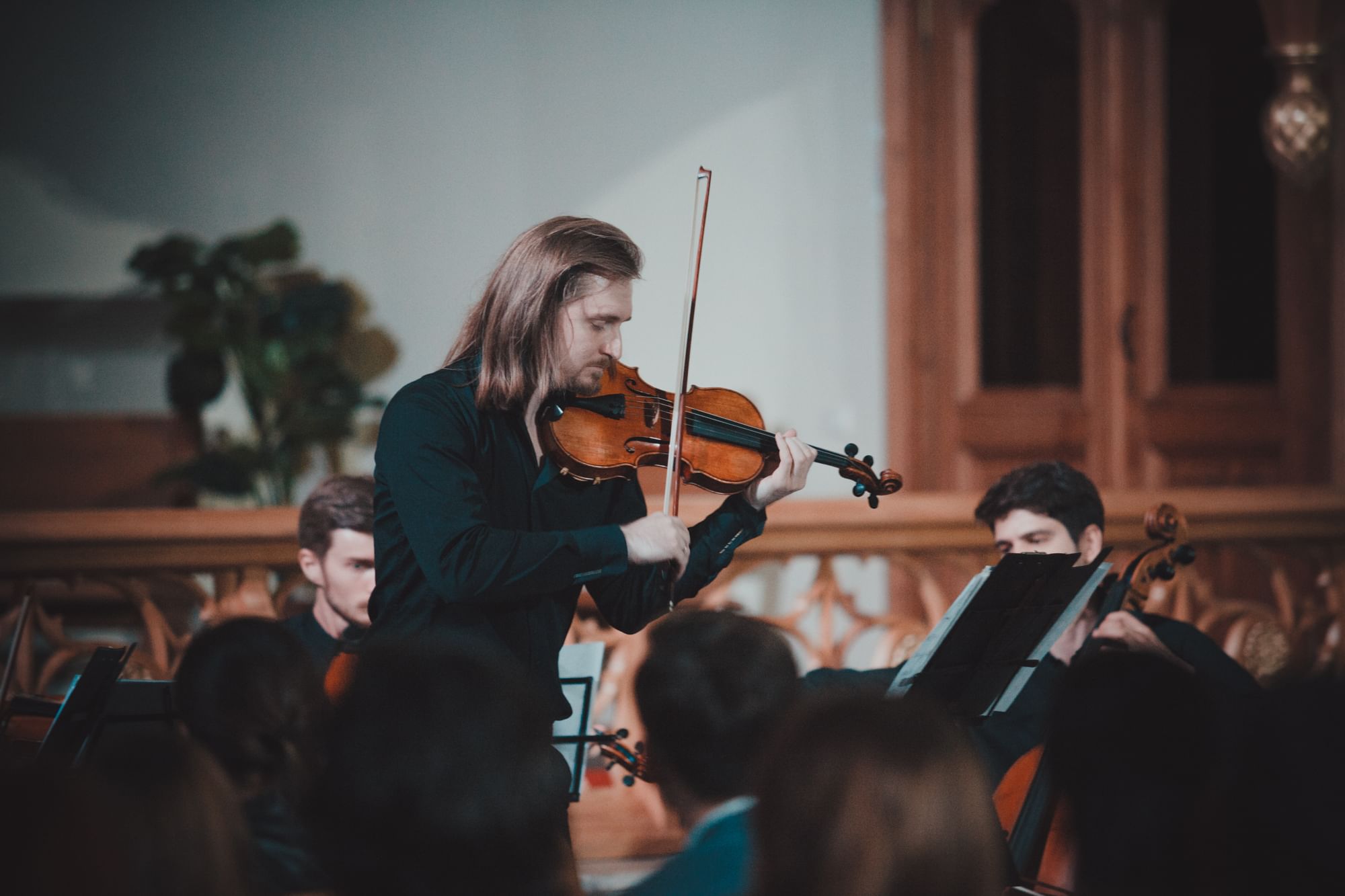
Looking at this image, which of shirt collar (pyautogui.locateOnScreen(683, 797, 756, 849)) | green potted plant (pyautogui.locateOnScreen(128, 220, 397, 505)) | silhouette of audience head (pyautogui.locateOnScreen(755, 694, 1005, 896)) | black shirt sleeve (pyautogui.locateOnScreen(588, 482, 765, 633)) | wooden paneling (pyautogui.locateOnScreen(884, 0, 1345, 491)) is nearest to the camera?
silhouette of audience head (pyautogui.locateOnScreen(755, 694, 1005, 896))

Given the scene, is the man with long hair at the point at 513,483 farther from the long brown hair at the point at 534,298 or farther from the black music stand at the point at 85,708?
the black music stand at the point at 85,708

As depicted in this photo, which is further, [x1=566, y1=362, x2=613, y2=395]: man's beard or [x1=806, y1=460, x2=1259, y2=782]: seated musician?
[x1=806, y1=460, x2=1259, y2=782]: seated musician

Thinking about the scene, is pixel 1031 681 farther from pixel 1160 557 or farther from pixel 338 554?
pixel 338 554

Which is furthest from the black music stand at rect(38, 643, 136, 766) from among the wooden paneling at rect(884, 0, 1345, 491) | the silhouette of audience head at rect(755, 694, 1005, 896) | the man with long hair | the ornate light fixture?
the ornate light fixture

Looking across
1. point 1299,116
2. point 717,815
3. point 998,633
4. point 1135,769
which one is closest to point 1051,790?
point 1135,769

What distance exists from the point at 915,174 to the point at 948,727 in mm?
4699

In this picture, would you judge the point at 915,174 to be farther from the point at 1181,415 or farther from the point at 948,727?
the point at 948,727

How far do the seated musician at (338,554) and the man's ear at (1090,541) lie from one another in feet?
5.06

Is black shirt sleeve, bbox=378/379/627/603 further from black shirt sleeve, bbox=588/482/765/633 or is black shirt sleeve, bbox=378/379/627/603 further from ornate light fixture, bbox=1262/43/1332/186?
ornate light fixture, bbox=1262/43/1332/186

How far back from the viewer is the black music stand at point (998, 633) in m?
2.32

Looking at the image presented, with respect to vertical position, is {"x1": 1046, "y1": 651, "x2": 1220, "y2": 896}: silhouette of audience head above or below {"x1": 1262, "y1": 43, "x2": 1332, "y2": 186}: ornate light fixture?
below

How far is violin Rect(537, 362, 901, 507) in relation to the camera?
231cm

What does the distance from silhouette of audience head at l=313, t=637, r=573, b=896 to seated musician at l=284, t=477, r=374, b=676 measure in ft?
5.88

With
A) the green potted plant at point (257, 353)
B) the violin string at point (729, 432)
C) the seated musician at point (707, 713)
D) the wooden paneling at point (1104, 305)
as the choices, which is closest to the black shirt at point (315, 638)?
the violin string at point (729, 432)
